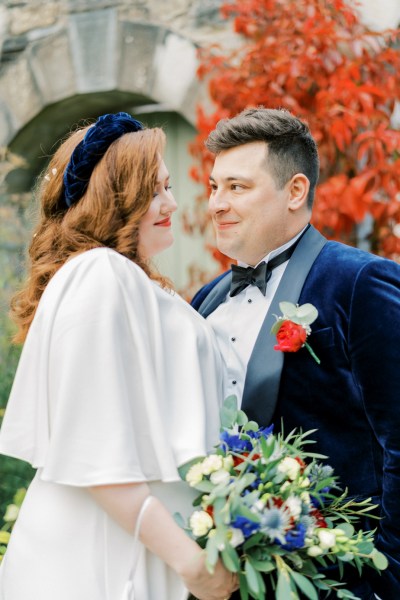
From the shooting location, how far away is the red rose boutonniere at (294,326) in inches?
85.6

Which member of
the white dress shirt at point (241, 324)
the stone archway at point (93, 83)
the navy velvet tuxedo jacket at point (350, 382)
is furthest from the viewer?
the stone archway at point (93, 83)

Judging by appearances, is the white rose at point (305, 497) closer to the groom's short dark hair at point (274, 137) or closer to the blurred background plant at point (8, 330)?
the groom's short dark hair at point (274, 137)

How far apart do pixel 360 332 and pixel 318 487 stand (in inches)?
18.2

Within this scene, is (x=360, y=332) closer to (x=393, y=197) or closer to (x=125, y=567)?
(x=125, y=567)

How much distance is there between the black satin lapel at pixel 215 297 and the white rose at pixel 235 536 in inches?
42.0

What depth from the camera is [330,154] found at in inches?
176

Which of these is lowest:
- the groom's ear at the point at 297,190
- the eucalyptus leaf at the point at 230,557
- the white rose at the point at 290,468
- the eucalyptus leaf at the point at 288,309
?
the eucalyptus leaf at the point at 230,557

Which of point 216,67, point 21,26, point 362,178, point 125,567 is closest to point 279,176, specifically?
point 125,567

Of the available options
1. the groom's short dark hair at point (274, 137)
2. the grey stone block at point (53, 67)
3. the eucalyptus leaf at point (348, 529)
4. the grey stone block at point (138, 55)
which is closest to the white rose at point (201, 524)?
the eucalyptus leaf at point (348, 529)

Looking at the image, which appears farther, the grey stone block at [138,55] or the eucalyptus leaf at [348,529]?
the grey stone block at [138,55]

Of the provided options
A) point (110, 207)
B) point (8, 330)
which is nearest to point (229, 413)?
point (110, 207)

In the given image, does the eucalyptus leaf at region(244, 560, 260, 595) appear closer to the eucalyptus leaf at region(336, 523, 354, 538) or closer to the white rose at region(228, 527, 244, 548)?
the white rose at region(228, 527, 244, 548)

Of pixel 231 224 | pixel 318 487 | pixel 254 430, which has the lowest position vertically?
pixel 318 487

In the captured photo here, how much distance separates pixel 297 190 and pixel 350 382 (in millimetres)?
679
